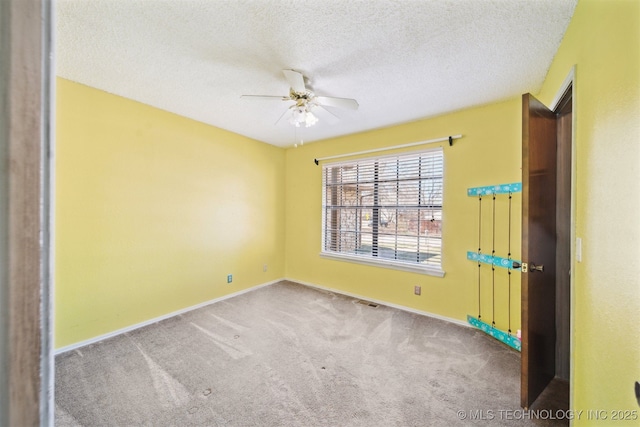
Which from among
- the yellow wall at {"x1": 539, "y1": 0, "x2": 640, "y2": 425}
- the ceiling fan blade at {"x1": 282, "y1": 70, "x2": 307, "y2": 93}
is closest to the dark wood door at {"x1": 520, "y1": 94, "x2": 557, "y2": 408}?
the yellow wall at {"x1": 539, "y1": 0, "x2": 640, "y2": 425}

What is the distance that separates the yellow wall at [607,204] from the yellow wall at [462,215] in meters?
1.27

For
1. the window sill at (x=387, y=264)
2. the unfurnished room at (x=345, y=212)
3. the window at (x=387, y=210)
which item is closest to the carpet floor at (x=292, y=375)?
the unfurnished room at (x=345, y=212)

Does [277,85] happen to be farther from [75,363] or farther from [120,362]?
[75,363]

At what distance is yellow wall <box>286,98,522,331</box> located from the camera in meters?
2.62

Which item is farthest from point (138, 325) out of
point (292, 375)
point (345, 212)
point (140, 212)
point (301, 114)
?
point (345, 212)

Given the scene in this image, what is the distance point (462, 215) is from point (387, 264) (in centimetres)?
110

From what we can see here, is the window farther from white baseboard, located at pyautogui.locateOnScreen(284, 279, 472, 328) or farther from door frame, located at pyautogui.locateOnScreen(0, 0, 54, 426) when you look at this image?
door frame, located at pyautogui.locateOnScreen(0, 0, 54, 426)

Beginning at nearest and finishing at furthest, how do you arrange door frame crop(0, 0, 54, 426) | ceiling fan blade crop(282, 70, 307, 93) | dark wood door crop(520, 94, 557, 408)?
1. door frame crop(0, 0, 54, 426)
2. dark wood door crop(520, 94, 557, 408)
3. ceiling fan blade crop(282, 70, 307, 93)

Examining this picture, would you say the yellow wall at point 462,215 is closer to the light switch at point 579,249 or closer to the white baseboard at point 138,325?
the light switch at point 579,249

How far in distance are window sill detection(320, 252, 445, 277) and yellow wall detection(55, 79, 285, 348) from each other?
1.29m

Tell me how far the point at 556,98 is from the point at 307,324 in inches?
115

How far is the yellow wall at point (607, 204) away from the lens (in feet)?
2.99

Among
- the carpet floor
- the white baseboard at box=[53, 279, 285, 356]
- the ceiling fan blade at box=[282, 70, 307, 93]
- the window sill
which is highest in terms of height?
the ceiling fan blade at box=[282, 70, 307, 93]

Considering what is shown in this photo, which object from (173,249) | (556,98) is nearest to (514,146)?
(556,98)
